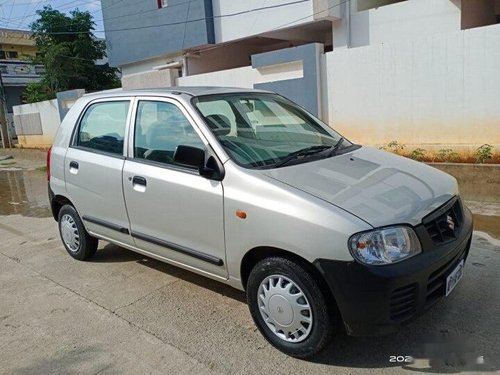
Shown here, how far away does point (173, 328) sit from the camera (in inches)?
125

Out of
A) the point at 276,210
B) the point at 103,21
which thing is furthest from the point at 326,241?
the point at 103,21

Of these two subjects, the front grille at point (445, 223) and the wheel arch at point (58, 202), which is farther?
the wheel arch at point (58, 202)

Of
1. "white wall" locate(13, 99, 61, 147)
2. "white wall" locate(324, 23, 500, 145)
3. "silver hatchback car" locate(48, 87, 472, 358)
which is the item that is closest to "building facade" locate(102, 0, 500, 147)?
"white wall" locate(324, 23, 500, 145)

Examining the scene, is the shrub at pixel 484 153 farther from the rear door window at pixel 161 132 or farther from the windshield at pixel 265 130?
the rear door window at pixel 161 132

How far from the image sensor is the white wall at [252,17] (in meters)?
11.8

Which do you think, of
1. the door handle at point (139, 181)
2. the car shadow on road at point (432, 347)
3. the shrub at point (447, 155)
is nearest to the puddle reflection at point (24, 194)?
the door handle at point (139, 181)

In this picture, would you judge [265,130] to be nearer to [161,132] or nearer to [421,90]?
[161,132]

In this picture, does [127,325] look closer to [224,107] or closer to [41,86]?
[224,107]

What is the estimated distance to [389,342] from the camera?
2.85 metres

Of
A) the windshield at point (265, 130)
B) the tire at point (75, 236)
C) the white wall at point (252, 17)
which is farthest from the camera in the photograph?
the white wall at point (252, 17)

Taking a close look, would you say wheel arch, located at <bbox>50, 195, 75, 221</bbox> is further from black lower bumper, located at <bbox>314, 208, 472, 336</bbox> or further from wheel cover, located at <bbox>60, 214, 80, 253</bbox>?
black lower bumper, located at <bbox>314, 208, 472, 336</bbox>

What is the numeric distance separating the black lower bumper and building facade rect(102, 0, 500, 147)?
535 centimetres

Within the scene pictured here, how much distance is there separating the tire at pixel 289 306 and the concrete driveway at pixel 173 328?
4.4 inches

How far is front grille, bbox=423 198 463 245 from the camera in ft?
8.52
